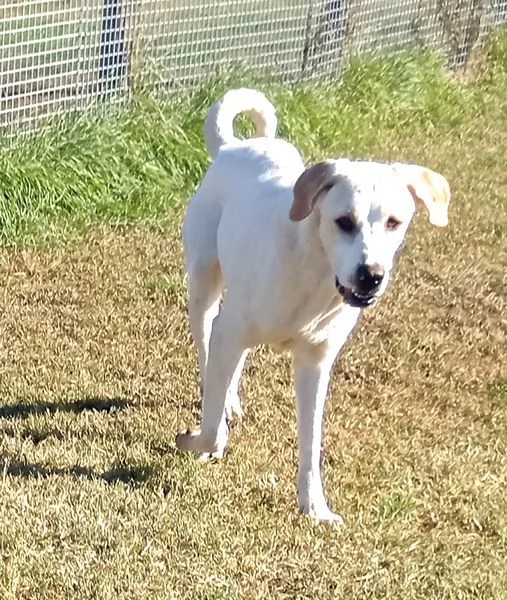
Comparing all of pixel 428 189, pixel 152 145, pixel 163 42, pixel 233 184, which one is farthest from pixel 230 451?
pixel 163 42

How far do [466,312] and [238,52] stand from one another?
124 inches

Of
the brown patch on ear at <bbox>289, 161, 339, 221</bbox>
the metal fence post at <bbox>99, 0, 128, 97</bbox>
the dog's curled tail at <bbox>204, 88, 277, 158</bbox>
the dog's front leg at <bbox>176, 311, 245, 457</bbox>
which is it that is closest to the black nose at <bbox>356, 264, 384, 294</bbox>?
the brown patch on ear at <bbox>289, 161, 339, 221</bbox>

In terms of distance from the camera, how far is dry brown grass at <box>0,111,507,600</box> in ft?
11.7

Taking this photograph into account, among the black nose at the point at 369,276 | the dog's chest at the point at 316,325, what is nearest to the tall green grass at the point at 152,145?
the dog's chest at the point at 316,325

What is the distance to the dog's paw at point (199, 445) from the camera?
4043 millimetres

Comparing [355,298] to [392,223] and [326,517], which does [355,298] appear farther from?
[326,517]

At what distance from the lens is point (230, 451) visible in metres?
4.34

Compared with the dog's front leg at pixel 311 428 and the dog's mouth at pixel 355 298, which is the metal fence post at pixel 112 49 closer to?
the dog's front leg at pixel 311 428

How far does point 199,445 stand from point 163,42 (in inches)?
169

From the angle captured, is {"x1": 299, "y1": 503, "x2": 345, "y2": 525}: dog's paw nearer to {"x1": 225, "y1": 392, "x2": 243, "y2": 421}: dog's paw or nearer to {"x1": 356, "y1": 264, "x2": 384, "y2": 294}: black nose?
{"x1": 225, "y1": 392, "x2": 243, "y2": 421}: dog's paw

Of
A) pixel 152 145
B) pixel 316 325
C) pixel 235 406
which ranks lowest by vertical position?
pixel 152 145

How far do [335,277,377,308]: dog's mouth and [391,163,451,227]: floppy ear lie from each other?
39 cm

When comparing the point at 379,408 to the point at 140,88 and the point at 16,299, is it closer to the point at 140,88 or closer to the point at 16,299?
the point at 16,299

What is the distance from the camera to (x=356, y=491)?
4168 millimetres
